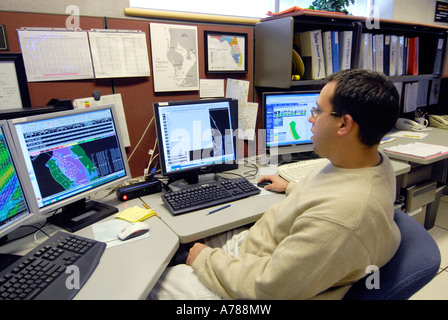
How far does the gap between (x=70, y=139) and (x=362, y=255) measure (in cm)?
108

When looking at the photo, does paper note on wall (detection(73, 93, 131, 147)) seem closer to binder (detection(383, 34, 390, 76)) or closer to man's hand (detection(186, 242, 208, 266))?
man's hand (detection(186, 242, 208, 266))

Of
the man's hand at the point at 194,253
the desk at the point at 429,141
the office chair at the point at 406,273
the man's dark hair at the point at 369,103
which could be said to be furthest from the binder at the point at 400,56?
the man's hand at the point at 194,253

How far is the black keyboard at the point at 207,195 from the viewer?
1.24m

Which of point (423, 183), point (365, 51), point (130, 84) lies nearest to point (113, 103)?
point (130, 84)

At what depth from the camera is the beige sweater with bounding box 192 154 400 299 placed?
724 millimetres

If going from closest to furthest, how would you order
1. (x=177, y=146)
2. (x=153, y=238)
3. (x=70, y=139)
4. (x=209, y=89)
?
(x=153, y=238) → (x=70, y=139) → (x=177, y=146) → (x=209, y=89)

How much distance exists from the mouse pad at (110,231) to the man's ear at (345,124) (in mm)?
744

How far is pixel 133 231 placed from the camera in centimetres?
103

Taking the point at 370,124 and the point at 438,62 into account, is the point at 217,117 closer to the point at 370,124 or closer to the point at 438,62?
the point at 370,124

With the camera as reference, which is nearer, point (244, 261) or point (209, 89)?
point (244, 261)

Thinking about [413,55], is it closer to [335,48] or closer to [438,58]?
[438,58]

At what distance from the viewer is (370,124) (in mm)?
804
